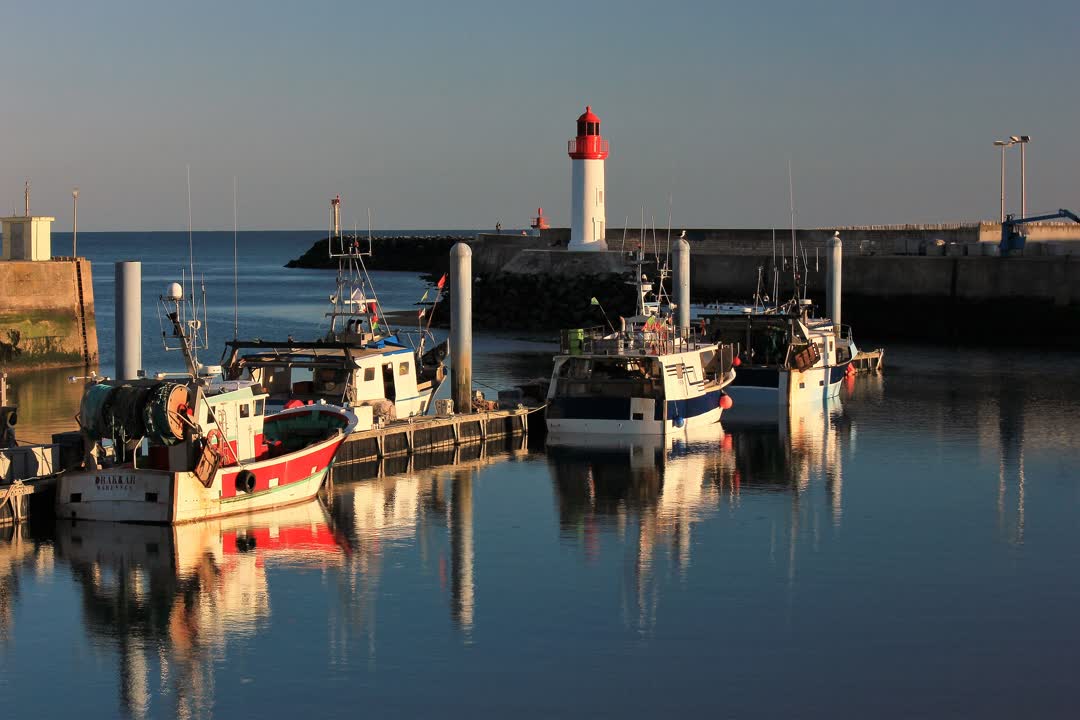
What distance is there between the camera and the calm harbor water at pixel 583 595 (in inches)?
698

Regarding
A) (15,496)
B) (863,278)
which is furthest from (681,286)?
(863,278)

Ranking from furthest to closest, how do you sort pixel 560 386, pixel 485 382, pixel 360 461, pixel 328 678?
pixel 485 382, pixel 560 386, pixel 360 461, pixel 328 678

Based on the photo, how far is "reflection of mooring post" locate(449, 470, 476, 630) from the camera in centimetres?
2111

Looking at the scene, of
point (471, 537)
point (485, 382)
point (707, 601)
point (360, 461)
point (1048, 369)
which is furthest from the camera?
point (1048, 369)

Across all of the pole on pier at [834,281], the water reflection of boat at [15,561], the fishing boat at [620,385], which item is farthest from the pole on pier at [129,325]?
the pole on pier at [834,281]

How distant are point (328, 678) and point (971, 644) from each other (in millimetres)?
7613

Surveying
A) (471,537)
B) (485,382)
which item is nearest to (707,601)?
(471,537)

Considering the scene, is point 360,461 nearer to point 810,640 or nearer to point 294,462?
point 294,462

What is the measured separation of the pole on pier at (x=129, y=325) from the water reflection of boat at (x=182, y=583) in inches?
154

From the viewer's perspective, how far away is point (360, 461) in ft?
100

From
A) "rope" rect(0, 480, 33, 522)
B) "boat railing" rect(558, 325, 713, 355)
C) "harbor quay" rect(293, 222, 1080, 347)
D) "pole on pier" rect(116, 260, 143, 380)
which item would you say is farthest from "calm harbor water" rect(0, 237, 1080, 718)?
"harbor quay" rect(293, 222, 1080, 347)

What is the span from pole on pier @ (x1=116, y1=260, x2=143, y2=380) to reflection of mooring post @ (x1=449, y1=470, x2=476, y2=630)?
5.85 meters

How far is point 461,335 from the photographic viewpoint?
3391 centimetres

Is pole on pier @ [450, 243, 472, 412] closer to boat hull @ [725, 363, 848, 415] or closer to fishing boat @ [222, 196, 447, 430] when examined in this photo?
fishing boat @ [222, 196, 447, 430]
